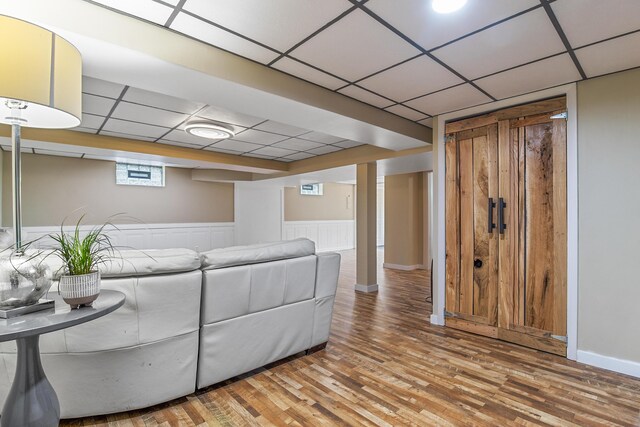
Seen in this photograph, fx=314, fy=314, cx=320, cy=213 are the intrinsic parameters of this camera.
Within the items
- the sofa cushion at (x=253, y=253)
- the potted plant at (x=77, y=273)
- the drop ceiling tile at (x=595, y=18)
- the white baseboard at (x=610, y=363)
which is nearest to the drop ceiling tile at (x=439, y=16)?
the drop ceiling tile at (x=595, y=18)

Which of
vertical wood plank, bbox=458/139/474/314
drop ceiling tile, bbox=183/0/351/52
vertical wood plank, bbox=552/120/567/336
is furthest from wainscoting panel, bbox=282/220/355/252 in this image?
drop ceiling tile, bbox=183/0/351/52

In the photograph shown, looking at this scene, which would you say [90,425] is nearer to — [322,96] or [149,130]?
[322,96]

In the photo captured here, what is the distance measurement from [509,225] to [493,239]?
20 centimetres

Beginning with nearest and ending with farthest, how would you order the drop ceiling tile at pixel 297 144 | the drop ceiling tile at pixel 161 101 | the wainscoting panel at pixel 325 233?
the drop ceiling tile at pixel 161 101, the drop ceiling tile at pixel 297 144, the wainscoting panel at pixel 325 233

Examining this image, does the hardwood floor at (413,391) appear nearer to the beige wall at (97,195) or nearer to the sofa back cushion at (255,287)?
the sofa back cushion at (255,287)

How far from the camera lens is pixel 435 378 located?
2332mm

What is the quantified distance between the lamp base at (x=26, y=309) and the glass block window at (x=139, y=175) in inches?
237

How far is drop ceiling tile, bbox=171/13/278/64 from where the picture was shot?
6.10ft

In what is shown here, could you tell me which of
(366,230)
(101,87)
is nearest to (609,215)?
(366,230)

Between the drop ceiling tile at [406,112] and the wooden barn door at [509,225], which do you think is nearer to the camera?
the wooden barn door at [509,225]

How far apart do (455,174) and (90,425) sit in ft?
11.7

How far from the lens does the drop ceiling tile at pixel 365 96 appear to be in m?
2.80

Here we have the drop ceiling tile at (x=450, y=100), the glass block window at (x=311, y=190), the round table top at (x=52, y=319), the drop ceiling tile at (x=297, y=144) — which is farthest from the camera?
the glass block window at (x=311, y=190)

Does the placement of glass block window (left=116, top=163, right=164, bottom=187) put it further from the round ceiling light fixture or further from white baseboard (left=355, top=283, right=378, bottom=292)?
white baseboard (left=355, top=283, right=378, bottom=292)
